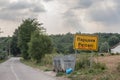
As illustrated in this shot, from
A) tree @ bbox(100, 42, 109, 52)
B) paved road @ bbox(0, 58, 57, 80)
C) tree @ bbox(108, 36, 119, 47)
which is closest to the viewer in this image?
paved road @ bbox(0, 58, 57, 80)

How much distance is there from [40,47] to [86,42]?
1489 inches

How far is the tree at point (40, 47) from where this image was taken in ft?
225

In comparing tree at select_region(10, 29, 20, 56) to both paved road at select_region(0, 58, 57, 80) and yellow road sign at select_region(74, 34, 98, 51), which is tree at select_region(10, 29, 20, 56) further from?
yellow road sign at select_region(74, 34, 98, 51)

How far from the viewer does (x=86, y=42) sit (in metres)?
32.0

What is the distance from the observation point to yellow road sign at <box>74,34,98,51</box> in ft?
104

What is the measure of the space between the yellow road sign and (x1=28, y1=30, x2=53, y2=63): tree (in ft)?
119

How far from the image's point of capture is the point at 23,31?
106 metres

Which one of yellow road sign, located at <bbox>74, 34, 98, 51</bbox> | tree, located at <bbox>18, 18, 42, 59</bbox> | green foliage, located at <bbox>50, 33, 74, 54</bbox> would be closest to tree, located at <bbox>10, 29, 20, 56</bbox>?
green foliage, located at <bbox>50, 33, 74, 54</bbox>

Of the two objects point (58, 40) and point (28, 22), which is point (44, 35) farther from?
point (58, 40)

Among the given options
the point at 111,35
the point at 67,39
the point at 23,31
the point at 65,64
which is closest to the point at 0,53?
the point at 23,31

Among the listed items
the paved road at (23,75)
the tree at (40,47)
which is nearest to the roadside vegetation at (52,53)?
the tree at (40,47)

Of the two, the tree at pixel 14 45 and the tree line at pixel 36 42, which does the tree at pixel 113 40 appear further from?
the tree at pixel 14 45

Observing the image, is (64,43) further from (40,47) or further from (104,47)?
(40,47)

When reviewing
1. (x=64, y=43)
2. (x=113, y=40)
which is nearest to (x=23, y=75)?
(x=64, y=43)
